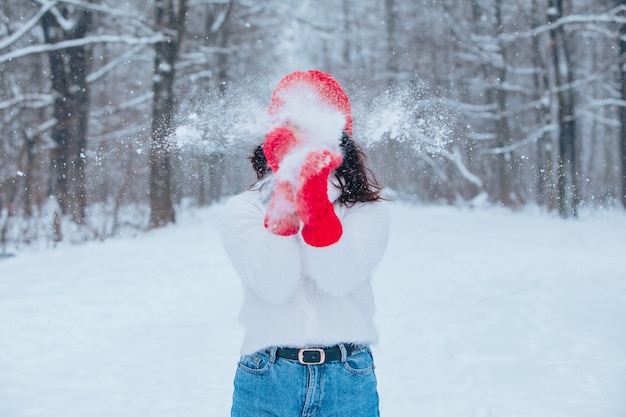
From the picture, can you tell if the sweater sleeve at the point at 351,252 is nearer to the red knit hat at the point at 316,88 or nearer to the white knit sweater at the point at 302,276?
the white knit sweater at the point at 302,276

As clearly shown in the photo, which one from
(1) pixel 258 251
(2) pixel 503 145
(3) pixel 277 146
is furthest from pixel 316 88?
(2) pixel 503 145

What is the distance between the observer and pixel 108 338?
5.44m

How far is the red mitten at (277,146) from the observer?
1.73 m

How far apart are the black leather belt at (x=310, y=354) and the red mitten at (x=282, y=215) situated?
0.38 metres

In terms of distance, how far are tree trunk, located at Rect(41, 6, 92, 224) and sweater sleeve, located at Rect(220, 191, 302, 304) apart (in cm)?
1131

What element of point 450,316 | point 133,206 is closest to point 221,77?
point 133,206

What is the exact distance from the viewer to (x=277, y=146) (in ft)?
5.67

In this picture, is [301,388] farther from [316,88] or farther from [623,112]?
[623,112]

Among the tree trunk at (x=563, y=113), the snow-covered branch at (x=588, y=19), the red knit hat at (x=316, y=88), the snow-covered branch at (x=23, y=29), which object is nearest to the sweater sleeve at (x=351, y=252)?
the red knit hat at (x=316, y=88)

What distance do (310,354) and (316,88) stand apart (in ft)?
2.73

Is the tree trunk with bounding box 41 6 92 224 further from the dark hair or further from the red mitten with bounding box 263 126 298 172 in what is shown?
the red mitten with bounding box 263 126 298 172

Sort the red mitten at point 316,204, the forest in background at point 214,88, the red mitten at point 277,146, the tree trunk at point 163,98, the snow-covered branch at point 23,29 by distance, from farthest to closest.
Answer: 1. the tree trunk at point 163,98
2. the forest in background at point 214,88
3. the snow-covered branch at point 23,29
4. the red mitten at point 277,146
5. the red mitten at point 316,204

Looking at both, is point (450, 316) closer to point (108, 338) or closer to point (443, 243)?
point (108, 338)

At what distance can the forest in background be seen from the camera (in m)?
11.4
